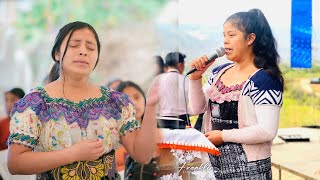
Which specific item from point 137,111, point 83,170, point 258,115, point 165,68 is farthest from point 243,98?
point 83,170

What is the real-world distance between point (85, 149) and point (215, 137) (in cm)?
75

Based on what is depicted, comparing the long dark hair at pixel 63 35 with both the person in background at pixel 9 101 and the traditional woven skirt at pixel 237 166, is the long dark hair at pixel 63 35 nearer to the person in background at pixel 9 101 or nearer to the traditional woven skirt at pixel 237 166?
the person in background at pixel 9 101

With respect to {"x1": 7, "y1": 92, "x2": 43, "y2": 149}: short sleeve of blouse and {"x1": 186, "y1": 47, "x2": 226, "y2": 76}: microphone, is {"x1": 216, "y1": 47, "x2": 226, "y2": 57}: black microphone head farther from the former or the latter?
{"x1": 7, "y1": 92, "x2": 43, "y2": 149}: short sleeve of blouse

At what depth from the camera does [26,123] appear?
46.1 inches

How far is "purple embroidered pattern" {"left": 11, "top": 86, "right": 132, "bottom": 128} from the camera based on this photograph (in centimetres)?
120

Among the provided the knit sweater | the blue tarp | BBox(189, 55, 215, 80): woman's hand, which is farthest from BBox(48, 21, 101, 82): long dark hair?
the blue tarp

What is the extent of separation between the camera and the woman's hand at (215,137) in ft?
5.94

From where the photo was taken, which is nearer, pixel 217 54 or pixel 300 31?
pixel 217 54

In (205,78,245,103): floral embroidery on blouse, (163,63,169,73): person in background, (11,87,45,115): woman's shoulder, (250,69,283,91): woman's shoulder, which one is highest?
(163,63,169,73): person in background

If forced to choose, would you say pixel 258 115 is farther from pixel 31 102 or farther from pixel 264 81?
pixel 31 102

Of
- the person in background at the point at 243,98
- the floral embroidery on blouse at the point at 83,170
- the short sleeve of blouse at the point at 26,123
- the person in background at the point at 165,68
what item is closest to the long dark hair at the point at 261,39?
the person in background at the point at 243,98

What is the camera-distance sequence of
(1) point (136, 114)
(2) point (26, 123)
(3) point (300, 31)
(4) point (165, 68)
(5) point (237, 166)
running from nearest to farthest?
1. (2) point (26, 123)
2. (1) point (136, 114)
3. (4) point (165, 68)
4. (5) point (237, 166)
5. (3) point (300, 31)

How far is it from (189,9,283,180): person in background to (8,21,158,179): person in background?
53 cm

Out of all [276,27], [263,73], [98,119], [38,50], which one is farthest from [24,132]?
[276,27]
